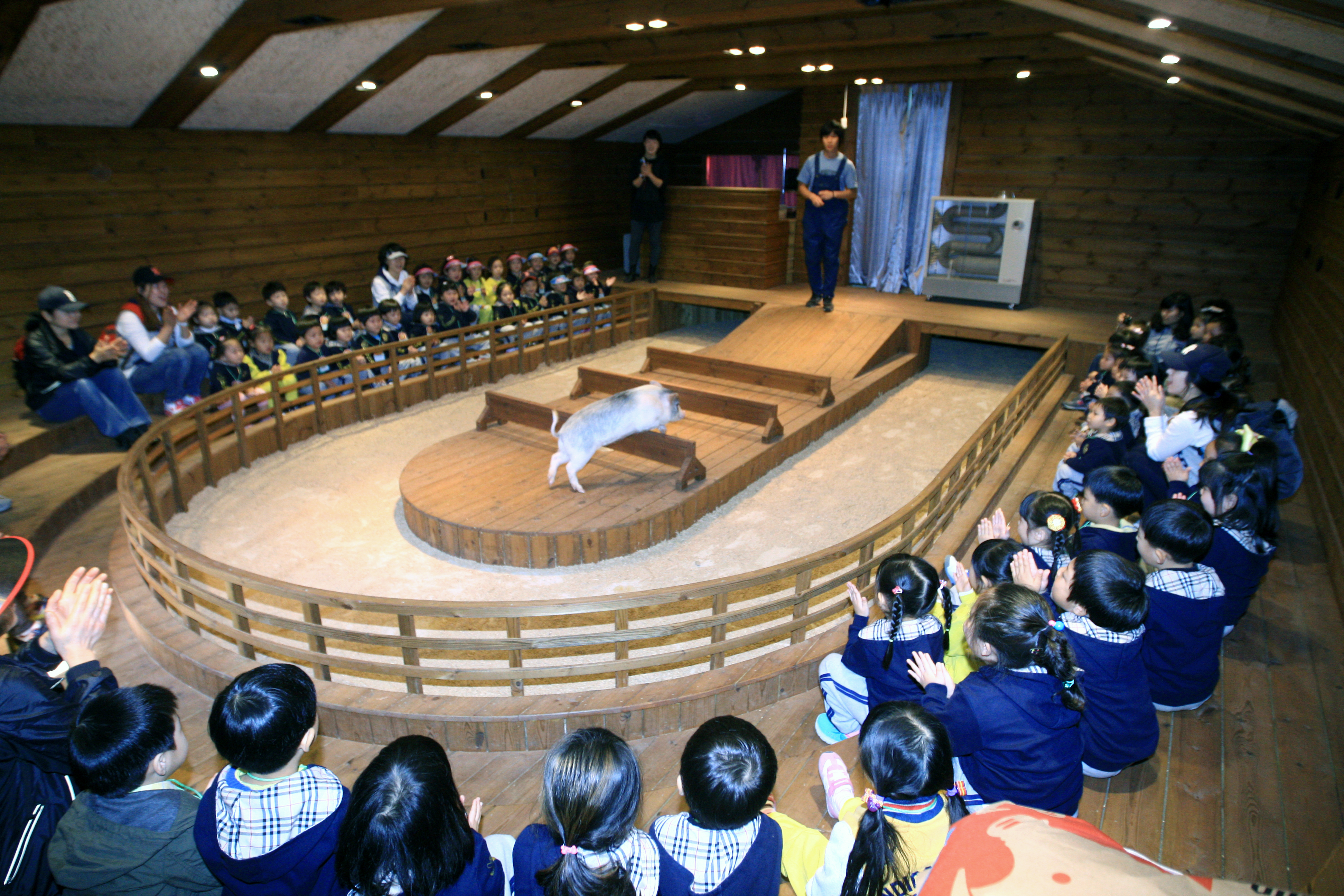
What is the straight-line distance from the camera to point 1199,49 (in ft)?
13.9

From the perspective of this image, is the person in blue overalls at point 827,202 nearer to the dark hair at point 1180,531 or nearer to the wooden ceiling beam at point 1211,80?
the wooden ceiling beam at point 1211,80

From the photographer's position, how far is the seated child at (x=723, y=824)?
1707 mm

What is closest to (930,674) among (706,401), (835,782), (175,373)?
(835,782)

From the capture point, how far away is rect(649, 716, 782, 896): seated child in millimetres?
1707

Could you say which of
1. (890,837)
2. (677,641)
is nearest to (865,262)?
(677,641)

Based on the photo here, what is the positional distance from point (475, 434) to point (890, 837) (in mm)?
5533

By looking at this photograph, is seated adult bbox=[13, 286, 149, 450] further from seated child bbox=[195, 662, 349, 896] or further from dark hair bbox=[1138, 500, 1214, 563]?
A: dark hair bbox=[1138, 500, 1214, 563]

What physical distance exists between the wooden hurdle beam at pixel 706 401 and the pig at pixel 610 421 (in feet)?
3.08

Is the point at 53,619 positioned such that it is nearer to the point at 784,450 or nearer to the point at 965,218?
the point at 784,450

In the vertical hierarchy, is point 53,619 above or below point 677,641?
above

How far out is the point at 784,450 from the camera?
22.3ft

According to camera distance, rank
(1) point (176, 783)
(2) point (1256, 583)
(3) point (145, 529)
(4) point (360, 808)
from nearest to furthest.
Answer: (4) point (360, 808), (1) point (176, 783), (2) point (1256, 583), (3) point (145, 529)

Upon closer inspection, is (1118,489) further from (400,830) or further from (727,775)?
(400,830)

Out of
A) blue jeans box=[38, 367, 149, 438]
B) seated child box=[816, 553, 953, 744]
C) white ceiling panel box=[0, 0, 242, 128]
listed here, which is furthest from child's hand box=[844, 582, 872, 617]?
white ceiling panel box=[0, 0, 242, 128]
